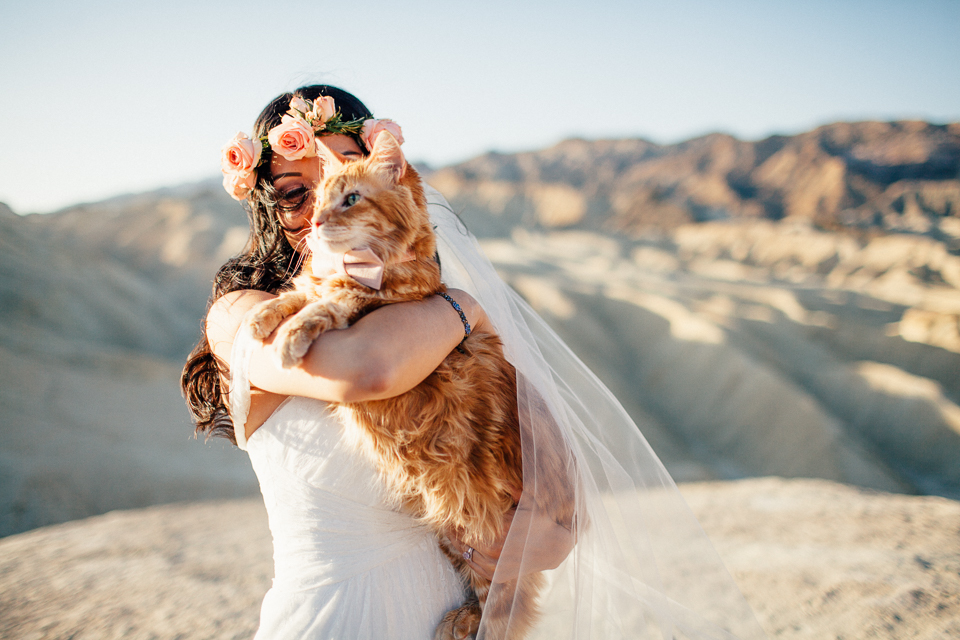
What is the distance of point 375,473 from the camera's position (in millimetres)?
1400

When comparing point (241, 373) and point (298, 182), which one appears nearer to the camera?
point (241, 373)

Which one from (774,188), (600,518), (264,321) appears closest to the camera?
(264,321)

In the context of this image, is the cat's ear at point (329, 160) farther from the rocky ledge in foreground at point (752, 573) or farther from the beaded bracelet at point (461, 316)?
the rocky ledge in foreground at point (752, 573)

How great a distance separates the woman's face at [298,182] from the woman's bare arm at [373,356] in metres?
0.57

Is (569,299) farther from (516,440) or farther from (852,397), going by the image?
(516,440)

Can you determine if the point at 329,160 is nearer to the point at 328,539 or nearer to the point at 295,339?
the point at 295,339

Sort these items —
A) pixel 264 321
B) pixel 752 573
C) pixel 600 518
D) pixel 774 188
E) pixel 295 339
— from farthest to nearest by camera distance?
pixel 774 188, pixel 752 573, pixel 600 518, pixel 264 321, pixel 295 339

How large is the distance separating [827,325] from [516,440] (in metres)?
33.6

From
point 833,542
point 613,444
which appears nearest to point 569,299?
point 833,542

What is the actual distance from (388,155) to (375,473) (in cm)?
87

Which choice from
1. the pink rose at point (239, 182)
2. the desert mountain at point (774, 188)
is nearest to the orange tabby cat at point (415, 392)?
the pink rose at point (239, 182)

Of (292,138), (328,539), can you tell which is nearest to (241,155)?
(292,138)

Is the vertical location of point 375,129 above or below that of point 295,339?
above

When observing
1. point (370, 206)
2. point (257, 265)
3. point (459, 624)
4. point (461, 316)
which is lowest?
point (459, 624)
